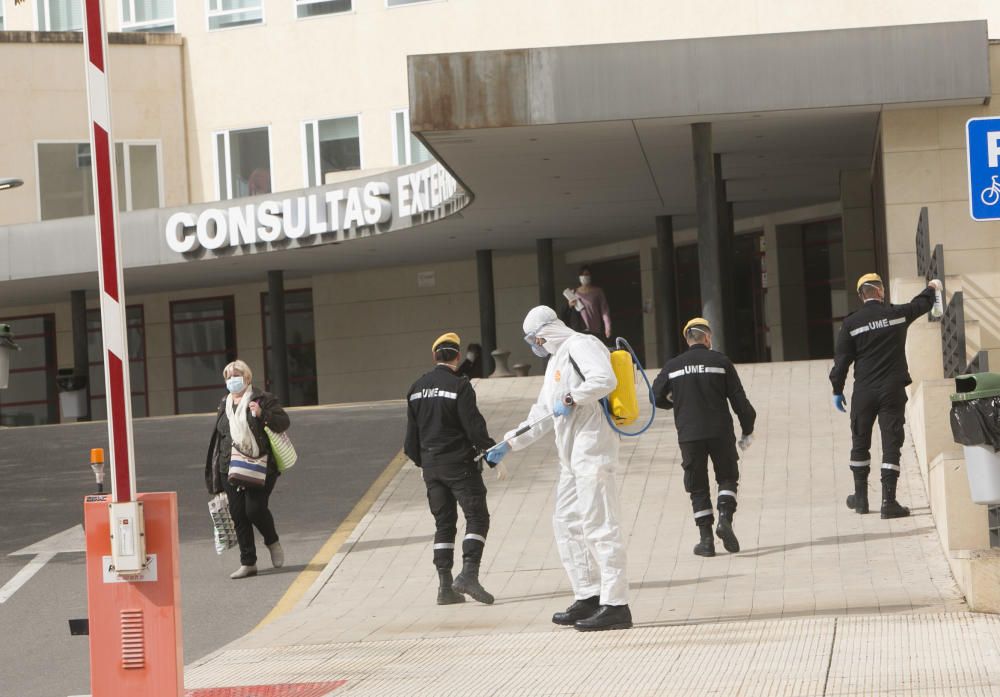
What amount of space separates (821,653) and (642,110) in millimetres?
11170

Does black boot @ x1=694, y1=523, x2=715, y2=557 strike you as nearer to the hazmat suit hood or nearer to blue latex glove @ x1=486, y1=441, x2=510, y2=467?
Result: blue latex glove @ x1=486, y1=441, x2=510, y2=467

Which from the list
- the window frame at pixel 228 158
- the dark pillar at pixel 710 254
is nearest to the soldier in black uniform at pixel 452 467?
the dark pillar at pixel 710 254

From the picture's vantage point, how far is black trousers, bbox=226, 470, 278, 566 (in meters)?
11.7

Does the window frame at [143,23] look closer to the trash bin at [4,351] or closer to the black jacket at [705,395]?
the trash bin at [4,351]

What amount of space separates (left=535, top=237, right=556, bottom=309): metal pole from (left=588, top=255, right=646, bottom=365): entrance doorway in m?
3.17

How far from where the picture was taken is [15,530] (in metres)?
13.7

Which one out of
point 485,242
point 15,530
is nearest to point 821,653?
point 15,530

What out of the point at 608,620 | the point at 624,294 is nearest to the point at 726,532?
the point at 608,620

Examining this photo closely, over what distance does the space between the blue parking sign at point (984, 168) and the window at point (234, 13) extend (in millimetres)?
28236

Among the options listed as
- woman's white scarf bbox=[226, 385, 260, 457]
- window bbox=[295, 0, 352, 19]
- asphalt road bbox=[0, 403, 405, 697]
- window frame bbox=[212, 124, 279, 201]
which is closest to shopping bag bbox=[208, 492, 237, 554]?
asphalt road bbox=[0, 403, 405, 697]

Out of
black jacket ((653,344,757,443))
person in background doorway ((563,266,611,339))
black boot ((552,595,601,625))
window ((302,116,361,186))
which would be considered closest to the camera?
black boot ((552,595,601,625))

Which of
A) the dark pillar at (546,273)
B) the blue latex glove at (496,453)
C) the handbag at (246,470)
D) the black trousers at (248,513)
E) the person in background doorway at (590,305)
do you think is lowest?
the black trousers at (248,513)

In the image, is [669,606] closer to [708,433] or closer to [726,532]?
[726,532]

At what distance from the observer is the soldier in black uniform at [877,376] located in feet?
38.8
